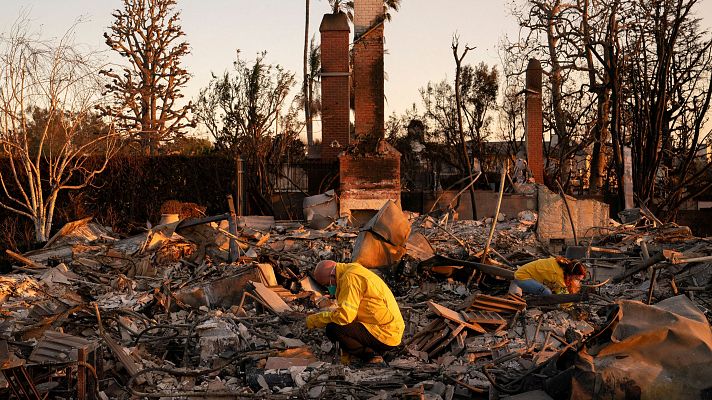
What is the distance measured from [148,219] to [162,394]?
13348 mm

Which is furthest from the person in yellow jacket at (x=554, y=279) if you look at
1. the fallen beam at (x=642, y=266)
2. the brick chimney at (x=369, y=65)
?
the brick chimney at (x=369, y=65)

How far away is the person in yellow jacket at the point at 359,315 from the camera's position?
8070 millimetres

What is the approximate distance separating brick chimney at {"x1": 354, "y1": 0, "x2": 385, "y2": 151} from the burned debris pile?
3.55 metres

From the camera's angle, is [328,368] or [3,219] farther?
[3,219]

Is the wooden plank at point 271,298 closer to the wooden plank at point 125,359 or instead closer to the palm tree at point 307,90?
the wooden plank at point 125,359

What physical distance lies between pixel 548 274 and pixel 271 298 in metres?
3.73

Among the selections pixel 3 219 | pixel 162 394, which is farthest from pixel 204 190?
pixel 162 394

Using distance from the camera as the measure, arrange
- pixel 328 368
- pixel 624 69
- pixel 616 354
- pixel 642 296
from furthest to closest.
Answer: pixel 624 69
pixel 642 296
pixel 328 368
pixel 616 354

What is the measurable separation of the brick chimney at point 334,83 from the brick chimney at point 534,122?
581 cm

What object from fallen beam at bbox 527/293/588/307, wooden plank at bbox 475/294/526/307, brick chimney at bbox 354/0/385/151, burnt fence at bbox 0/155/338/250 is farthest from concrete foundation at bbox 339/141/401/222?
wooden plank at bbox 475/294/526/307

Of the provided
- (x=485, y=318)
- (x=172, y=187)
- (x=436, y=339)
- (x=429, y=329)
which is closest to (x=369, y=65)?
(x=172, y=187)

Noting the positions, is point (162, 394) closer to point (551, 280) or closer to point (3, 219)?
point (551, 280)

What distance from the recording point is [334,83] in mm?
21969

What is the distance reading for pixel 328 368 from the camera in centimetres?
809
